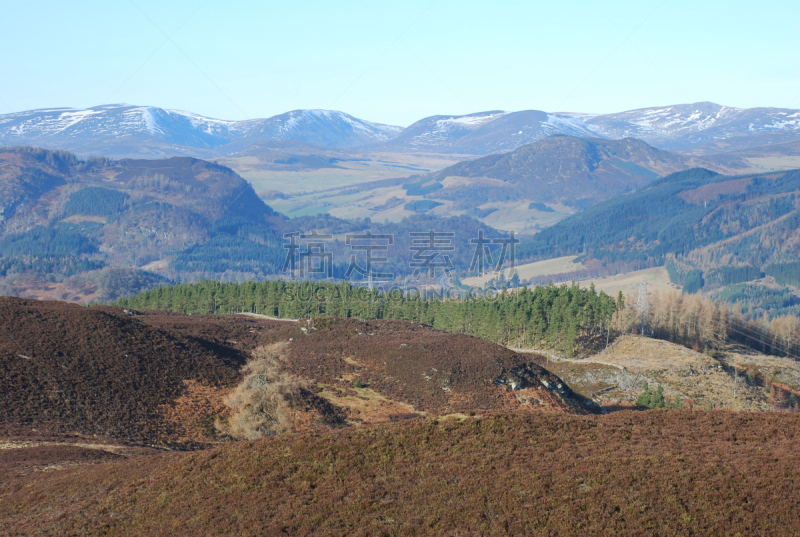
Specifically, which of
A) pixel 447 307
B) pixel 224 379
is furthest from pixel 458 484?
pixel 447 307

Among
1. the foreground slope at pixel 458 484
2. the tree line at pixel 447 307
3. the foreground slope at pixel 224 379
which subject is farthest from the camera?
the tree line at pixel 447 307

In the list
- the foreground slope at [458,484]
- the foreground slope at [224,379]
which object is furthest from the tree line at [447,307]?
the foreground slope at [458,484]

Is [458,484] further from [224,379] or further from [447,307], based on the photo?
[447,307]

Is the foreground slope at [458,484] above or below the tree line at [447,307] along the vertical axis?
above

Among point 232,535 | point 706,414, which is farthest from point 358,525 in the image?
point 706,414

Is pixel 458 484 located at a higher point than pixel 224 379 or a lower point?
higher

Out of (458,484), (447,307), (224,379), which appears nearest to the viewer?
(458,484)

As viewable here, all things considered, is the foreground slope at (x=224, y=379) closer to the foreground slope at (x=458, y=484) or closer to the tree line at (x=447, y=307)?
the foreground slope at (x=458, y=484)

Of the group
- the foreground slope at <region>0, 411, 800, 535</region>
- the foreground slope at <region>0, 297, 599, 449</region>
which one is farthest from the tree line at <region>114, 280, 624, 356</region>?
the foreground slope at <region>0, 411, 800, 535</region>
